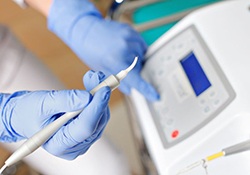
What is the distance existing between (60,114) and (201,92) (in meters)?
0.27

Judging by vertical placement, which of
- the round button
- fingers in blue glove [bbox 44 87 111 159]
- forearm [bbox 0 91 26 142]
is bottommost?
the round button

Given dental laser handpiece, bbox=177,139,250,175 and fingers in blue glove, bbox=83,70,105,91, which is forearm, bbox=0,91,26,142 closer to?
fingers in blue glove, bbox=83,70,105,91

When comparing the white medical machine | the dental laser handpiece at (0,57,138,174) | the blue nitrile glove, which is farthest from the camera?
the blue nitrile glove

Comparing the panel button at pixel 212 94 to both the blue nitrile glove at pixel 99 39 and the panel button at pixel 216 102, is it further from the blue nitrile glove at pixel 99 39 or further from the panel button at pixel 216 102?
the blue nitrile glove at pixel 99 39

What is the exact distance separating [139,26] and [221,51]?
0.49m

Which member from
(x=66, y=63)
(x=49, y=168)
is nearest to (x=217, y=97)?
(x=49, y=168)

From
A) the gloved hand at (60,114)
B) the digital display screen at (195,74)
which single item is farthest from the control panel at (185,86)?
the gloved hand at (60,114)

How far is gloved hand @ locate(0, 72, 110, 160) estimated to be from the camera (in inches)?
24.1

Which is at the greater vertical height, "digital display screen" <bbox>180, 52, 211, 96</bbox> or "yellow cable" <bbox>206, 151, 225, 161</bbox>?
"digital display screen" <bbox>180, 52, 211, 96</bbox>

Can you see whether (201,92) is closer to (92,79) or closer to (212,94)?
(212,94)

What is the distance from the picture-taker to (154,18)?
1.29 metres

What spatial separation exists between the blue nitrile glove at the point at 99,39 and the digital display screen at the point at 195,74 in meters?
0.09

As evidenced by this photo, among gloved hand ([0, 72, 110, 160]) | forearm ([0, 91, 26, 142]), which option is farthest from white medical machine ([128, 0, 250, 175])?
forearm ([0, 91, 26, 142])

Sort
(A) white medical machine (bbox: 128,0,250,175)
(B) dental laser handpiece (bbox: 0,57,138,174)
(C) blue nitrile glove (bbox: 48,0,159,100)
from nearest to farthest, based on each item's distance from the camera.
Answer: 1. (B) dental laser handpiece (bbox: 0,57,138,174)
2. (A) white medical machine (bbox: 128,0,250,175)
3. (C) blue nitrile glove (bbox: 48,0,159,100)
